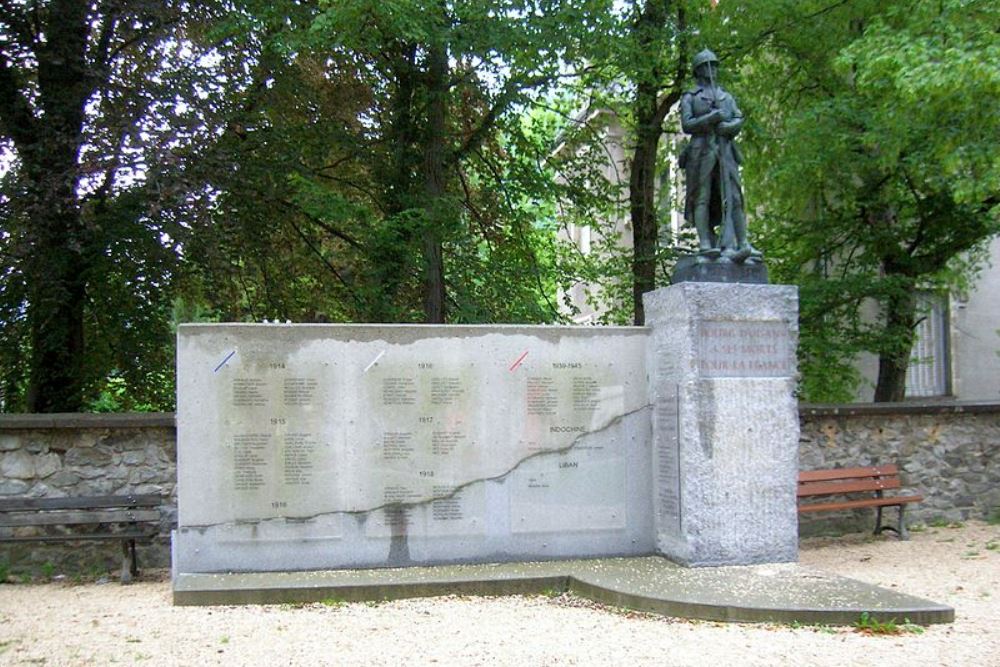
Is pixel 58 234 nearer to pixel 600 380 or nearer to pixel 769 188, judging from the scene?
pixel 600 380

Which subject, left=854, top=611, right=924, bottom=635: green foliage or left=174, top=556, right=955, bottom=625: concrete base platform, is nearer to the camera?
left=854, top=611, right=924, bottom=635: green foliage

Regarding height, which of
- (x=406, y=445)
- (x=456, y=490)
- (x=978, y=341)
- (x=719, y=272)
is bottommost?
(x=456, y=490)

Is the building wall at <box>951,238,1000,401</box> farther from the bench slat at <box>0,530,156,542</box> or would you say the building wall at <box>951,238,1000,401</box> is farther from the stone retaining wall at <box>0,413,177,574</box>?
the bench slat at <box>0,530,156,542</box>

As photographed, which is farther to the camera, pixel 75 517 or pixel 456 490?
pixel 75 517

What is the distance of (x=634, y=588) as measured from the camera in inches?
281

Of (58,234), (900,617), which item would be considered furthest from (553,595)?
(58,234)

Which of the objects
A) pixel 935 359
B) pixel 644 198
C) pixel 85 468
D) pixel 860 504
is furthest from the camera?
pixel 935 359

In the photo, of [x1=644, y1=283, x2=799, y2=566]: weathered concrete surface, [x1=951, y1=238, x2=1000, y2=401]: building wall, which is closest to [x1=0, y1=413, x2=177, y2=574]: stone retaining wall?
[x1=644, y1=283, x2=799, y2=566]: weathered concrete surface

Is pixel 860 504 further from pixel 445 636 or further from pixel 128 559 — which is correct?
pixel 128 559

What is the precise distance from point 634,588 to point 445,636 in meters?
1.57

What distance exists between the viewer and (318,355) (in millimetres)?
8102

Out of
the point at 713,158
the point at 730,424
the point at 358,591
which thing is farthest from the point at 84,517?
the point at 713,158

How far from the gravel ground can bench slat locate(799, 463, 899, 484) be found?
254cm

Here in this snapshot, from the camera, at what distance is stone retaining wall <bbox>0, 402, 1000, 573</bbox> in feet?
29.5
